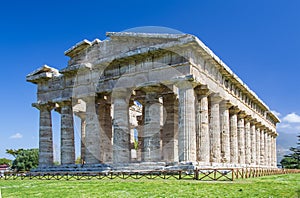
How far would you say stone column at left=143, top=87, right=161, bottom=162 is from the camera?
28516mm

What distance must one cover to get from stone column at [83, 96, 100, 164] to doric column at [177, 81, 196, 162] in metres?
9.13

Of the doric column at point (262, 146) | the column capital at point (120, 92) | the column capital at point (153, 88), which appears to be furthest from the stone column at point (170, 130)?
the doric column at point (262, 146)

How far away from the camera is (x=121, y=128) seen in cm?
3020

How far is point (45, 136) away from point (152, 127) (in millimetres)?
13124

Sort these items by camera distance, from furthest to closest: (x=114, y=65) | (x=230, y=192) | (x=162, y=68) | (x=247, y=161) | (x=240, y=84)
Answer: (x=247, y=161) → (x=240, y=84) → (x=114, y=65) → (x=162, y=68) → (x=230, y=192)

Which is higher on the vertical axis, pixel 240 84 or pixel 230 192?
pixel 240 84

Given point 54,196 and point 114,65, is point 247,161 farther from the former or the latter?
point 54,196

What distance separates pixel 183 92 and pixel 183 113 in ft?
5.31

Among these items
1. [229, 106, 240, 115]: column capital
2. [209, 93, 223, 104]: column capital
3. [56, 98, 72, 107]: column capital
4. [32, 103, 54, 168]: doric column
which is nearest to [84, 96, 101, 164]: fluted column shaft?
[56, 98, 72, 107]: column capital

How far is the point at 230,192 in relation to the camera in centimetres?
1438

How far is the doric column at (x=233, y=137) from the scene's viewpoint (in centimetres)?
3559

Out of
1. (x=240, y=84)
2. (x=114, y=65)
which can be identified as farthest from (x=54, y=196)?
(x=240, y=84)

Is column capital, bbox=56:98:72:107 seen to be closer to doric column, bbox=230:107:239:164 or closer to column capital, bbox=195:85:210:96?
column capital, bbox=195:85:210:96

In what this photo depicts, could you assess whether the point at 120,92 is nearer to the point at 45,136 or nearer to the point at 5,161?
the point at 45,136
